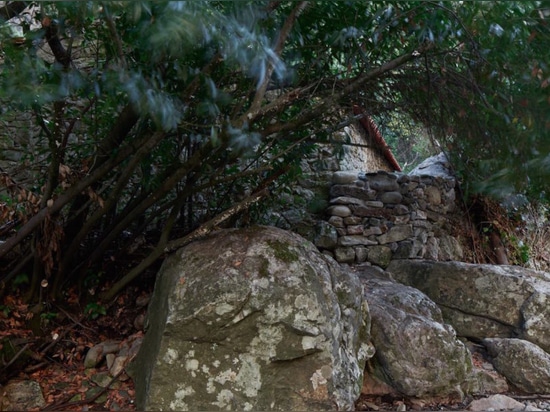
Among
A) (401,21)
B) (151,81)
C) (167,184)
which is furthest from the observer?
(167,184)

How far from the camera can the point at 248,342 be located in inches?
79.8

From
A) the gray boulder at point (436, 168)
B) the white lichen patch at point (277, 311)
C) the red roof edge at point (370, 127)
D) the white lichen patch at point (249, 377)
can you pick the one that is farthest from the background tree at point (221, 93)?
the gray boulder at point (436, 168)

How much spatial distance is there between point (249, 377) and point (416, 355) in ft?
3.48

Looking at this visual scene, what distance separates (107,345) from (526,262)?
4260mm

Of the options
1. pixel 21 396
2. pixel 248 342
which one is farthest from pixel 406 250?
pixel 21 396

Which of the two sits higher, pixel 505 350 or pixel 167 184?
pixel 167 184

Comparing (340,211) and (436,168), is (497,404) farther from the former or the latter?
(436,168)

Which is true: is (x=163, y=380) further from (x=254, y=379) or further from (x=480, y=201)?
(x=480, y=201)

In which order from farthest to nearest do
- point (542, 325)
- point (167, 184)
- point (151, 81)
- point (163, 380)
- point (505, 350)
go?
point (542, 325)
point (505, 350)
point (167, 184)
point (163, 380)
point (151, 81)

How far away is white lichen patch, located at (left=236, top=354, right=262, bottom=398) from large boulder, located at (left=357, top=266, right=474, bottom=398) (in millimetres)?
869

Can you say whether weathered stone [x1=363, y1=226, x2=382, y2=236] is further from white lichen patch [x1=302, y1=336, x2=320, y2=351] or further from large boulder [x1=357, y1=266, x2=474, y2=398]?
white lichen patch [x1=302, y1=336, x2=320, y2=351]

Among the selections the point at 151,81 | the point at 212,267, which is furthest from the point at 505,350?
the point at 151,81

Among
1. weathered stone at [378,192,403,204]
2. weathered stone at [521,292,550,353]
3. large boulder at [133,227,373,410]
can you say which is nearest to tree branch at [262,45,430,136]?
large boulder at [133,227,373,410]

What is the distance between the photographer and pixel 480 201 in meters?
4.72
